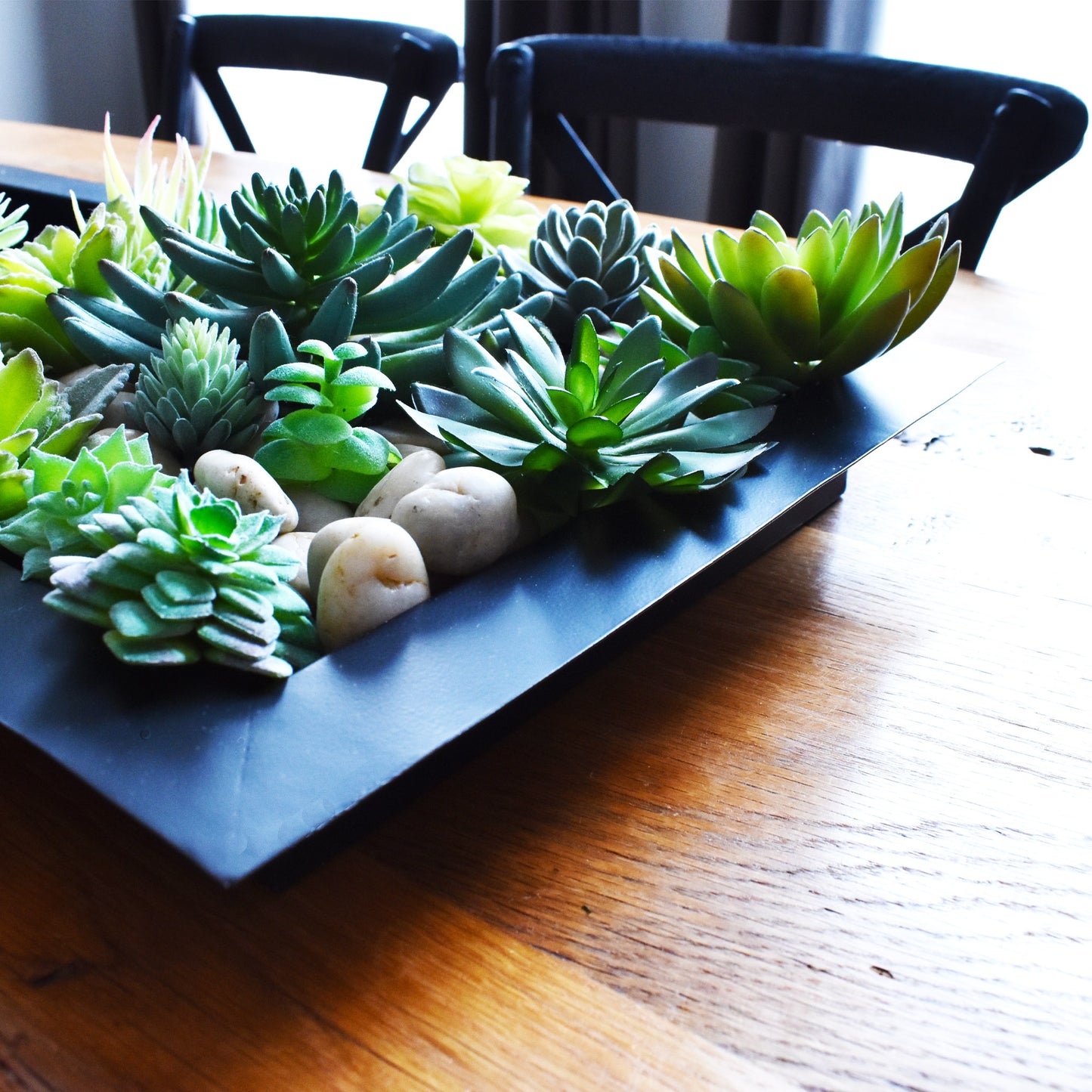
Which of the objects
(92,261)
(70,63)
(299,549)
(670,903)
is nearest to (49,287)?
(92,261)

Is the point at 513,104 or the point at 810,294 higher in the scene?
the point at 810,294

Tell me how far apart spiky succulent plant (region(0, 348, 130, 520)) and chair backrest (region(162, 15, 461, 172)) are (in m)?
1.19

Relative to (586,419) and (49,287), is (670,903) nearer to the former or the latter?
(586,419)

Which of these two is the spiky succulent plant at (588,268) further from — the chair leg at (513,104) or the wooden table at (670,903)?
the chair leg at (513,104)

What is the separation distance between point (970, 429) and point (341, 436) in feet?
1.50

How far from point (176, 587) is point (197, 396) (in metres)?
0.17

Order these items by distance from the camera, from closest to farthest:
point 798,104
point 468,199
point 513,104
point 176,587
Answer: point 176,587 < point 468,199 < point 798,104 < point 513,104

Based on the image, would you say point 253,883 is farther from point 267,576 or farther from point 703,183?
point 703,183

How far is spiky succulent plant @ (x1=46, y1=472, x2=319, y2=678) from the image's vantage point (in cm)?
35

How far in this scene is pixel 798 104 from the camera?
1329 mm

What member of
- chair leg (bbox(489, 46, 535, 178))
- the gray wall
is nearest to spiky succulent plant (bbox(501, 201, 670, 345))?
chair leg (bbox(489, 46, 535, 178))

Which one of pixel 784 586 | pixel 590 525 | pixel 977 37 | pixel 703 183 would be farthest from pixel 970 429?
pixel 703 183

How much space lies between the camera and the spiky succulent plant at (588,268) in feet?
2.03

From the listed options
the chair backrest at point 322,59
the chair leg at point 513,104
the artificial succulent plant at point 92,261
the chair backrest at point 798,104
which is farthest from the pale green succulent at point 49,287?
the chair backrest at point 322,59
